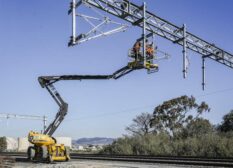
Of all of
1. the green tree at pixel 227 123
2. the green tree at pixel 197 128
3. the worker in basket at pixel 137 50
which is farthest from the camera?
the green tree at pixel 227 123

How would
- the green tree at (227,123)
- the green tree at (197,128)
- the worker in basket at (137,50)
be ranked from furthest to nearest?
the green tree at (227,123) → the green tree at (197,128) → the worker in basket at (137,50)

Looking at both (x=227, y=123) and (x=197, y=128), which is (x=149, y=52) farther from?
(x=227, y=123)

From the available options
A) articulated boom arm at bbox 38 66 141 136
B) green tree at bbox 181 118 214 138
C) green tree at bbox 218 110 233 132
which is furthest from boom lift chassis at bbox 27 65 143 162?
green tree at bbox 218 110 233 132

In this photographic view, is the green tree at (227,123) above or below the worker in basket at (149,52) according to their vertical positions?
below

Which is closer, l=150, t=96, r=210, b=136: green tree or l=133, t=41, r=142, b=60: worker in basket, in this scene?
l=133, t=41, r=142, b=60: worker in basket

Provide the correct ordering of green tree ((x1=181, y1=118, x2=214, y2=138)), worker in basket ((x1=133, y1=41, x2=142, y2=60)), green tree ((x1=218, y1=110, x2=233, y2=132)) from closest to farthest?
1. worker in basket ((x1=133, y1=41, x2=142, y2=60))
2. green tree ((x1=181, y1=118, x2=214, y2=138))
3. green tree ((x1=218, y1=110, x2=233, y2=132))

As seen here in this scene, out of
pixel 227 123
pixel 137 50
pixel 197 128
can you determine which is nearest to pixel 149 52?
pixel 137 50

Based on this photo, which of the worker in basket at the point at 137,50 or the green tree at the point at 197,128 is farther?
the green tree at the point at 197,128

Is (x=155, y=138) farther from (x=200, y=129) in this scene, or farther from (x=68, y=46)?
(x=68, y=46)

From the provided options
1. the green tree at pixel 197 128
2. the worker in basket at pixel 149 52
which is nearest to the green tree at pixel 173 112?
the green tree at pixel 197 128

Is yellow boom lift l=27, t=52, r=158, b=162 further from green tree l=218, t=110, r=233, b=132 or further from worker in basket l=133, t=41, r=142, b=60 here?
green tree l=218, t=110, r=233, b=132

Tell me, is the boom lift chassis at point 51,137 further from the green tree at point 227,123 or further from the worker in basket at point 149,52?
the green tree at point 227,123

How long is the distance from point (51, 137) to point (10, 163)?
7721 millimetres

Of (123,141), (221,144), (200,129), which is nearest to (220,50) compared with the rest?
(221,144)
